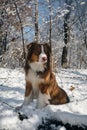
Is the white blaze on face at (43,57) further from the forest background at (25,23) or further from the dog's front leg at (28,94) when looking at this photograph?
the forest background at (25,23)

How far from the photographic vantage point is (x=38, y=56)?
210 inches

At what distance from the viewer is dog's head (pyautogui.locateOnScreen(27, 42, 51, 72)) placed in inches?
209

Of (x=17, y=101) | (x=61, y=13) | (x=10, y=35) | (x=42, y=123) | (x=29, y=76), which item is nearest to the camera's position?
(x=42, y=123)

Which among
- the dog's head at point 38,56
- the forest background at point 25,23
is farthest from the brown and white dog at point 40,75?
the forest background at point 25,23

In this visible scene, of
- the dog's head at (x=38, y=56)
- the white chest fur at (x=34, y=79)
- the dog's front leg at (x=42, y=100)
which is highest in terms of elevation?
the dog's head at (x=38, y=56)

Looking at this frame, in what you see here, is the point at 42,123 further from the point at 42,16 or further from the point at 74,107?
the point at 42,16

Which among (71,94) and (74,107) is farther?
(71,94)

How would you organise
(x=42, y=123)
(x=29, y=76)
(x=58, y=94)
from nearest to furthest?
(x=42, y=123) → (x=29, y=76) → (x=58, y=94)

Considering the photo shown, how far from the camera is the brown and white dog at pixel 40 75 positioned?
17.6ft

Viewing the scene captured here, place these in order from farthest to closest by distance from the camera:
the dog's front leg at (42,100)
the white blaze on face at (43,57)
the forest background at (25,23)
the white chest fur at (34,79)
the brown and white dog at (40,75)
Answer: the forest background at (25,23) → the dog's front leg at (42,100) → the white chest fur at (34,79) → the brown and white dog at (40,75) → the white blaze on face at (43,57)

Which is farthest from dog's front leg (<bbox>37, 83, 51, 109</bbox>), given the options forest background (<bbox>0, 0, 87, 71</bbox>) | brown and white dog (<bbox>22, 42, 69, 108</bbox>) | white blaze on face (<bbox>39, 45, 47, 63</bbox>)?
forest background (<bbox>0, 0, 87, 71</bbox>)

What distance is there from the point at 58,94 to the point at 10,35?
21.8m

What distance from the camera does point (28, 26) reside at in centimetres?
2372

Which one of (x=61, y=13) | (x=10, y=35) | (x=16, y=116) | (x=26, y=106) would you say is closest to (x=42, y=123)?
(x=16, y=116)
